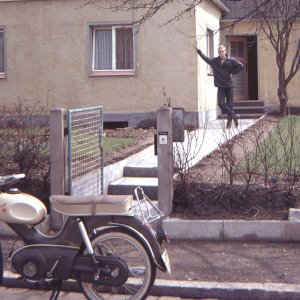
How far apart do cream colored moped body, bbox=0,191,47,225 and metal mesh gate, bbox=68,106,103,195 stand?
2.45 m

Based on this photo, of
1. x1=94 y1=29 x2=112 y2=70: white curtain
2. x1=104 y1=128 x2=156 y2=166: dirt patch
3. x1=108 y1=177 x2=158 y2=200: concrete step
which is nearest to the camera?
x1=108 y1=177 x2=158 y2=200: concrete step

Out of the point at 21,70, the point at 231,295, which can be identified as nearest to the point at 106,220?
the point at 231,295

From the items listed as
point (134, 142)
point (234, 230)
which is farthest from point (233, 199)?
point (134, 142)

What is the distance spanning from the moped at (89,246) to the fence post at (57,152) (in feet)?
7.72

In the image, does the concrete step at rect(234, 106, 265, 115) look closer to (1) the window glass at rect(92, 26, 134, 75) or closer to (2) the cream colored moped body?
(1) the window glass at rect(92, 26, 134, 75)

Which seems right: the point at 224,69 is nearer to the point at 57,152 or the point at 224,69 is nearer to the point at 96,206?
the point at 57,152

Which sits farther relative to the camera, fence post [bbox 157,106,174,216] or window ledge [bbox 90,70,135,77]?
window ledge [bbox 90,70,135,77]

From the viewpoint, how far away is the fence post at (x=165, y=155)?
26.4ft

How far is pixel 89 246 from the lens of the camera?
5574 millimetres

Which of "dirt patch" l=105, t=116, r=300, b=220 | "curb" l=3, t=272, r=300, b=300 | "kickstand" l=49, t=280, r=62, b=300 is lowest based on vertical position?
"curb" l=3, t=272, r=300, b=300

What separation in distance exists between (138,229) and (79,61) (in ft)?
40.0

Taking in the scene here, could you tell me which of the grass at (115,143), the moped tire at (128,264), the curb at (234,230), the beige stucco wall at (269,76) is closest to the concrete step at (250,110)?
the beige stucco wall at (269,76)

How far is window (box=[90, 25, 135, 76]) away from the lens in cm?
1752

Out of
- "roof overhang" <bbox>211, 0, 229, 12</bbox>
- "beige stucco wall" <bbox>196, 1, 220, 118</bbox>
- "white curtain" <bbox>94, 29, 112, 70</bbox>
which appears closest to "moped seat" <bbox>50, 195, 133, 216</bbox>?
"beige stucco wall" <bbox>196, 1, 220, 118</bbox>
